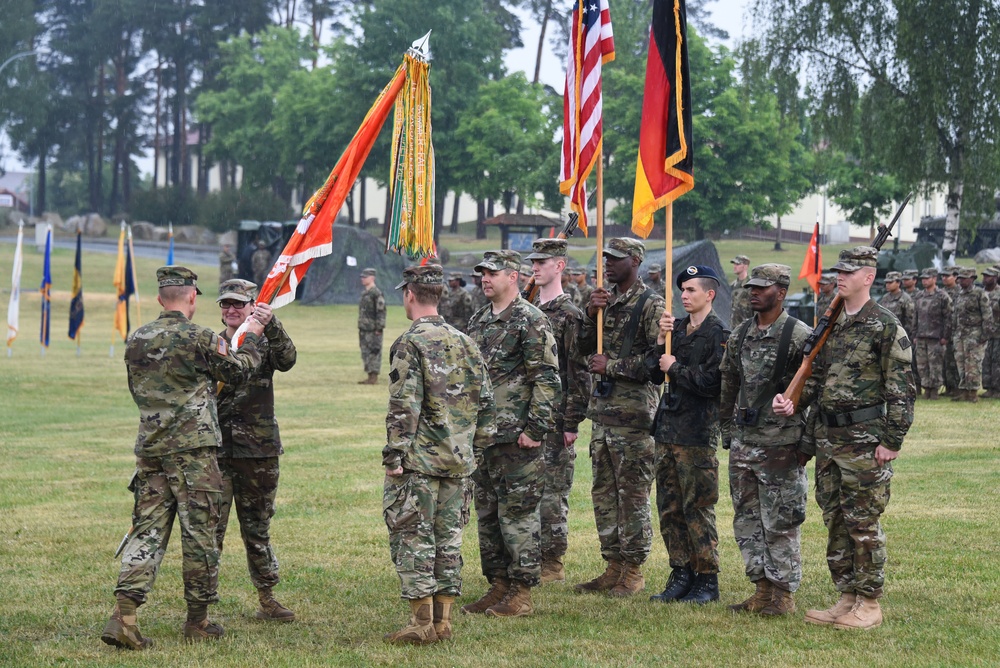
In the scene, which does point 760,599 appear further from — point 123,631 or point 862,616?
point 123,631

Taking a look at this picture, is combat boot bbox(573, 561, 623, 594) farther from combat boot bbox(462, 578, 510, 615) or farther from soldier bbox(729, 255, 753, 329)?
soldier bbox(729, 255, 753, 329)

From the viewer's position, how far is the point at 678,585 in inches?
340

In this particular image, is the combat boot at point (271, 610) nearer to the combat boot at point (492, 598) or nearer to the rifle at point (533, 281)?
the combat boot at point (492, 598)


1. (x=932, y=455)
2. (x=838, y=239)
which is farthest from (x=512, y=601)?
(x=838, y=239)

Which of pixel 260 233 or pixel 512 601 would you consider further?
pixel 260 233

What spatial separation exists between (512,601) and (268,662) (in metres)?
1.81

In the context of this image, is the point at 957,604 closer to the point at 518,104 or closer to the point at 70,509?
the point at 70,509

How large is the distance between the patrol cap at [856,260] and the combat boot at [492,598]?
308cm

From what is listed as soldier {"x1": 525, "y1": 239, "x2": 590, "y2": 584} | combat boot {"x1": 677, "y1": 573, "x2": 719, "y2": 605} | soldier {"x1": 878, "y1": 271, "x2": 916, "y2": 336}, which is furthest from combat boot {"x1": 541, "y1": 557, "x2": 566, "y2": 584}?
soldier {"x1": 878, "y1": 271, "x2": 916, "y2": 336}

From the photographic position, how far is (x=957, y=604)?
835 cm

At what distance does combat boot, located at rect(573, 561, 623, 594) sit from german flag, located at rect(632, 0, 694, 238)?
8.06 ft

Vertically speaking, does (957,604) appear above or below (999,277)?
below

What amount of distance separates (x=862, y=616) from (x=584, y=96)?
15.1 ft

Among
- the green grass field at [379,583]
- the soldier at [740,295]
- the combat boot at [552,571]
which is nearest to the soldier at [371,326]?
the green grass field at [379,583]
